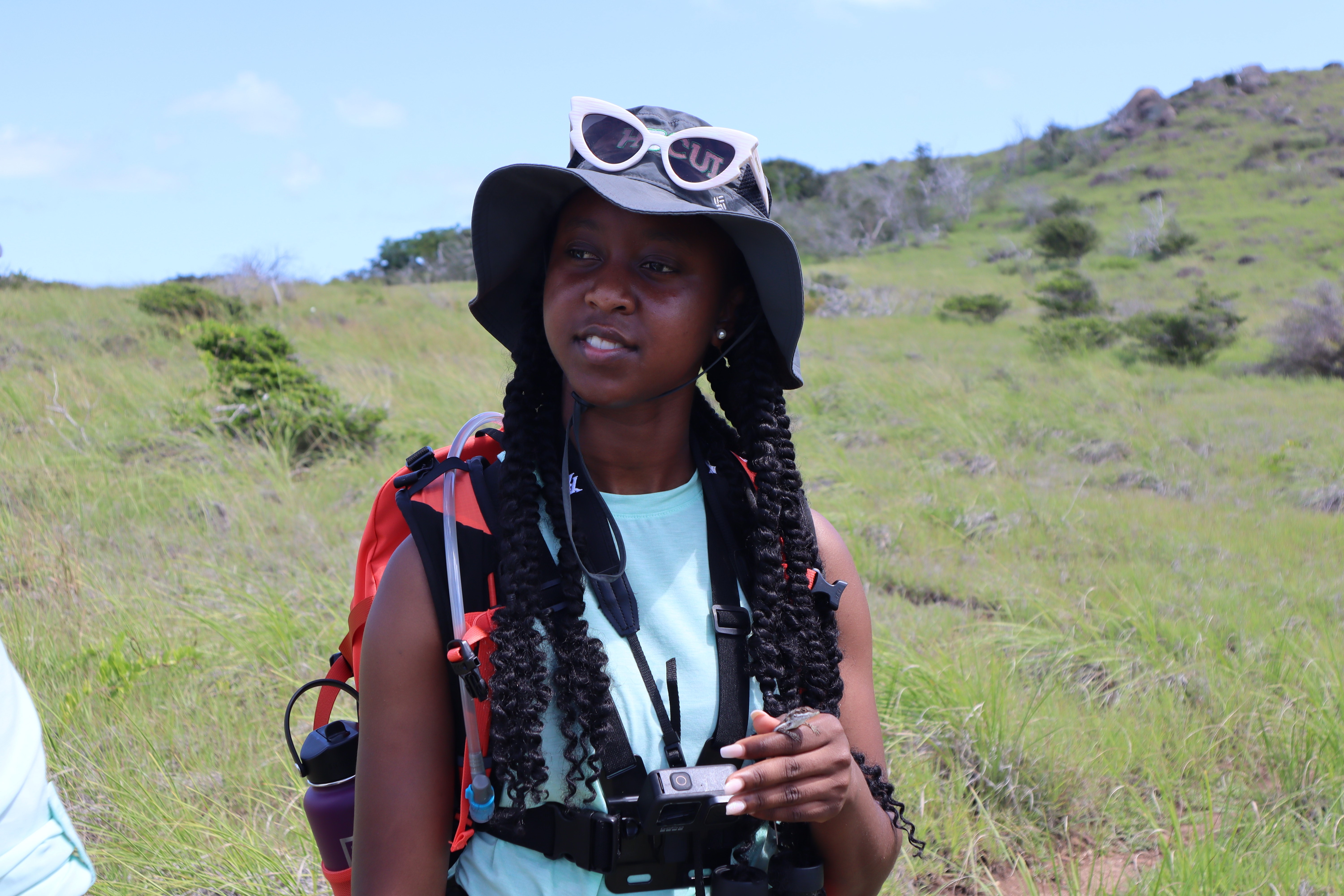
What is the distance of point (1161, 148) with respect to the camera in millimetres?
51844

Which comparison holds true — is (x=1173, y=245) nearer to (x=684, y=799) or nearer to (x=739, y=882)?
(x=739, y=882)

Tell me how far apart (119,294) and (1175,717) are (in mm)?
14963

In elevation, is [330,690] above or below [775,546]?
below

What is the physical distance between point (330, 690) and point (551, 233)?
90cm

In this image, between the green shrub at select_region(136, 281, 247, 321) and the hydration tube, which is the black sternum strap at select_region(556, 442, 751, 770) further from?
the green shrub at select_region(136, 281, 247, 321)

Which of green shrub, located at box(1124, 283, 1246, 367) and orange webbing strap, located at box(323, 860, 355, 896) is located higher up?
green shrub, located at box(1124, 283, 1246, 367)

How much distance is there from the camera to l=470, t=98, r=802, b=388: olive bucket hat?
4.93 feet

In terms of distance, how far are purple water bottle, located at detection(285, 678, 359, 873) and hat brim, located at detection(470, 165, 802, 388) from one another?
0.73 metres

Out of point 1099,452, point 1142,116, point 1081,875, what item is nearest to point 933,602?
point 1081,875

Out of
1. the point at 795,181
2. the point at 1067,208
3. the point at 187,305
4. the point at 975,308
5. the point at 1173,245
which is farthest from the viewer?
the point at 795,181

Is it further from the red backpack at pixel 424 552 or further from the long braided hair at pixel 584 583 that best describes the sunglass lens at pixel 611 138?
the red backpack at pixel 424 552

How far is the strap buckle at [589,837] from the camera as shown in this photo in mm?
1396

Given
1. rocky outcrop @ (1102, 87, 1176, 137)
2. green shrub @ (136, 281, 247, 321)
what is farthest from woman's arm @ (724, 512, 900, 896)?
rocky outcrop @ (1102, 87, 1176, 137)

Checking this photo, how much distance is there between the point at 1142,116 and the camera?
58.7 meters
